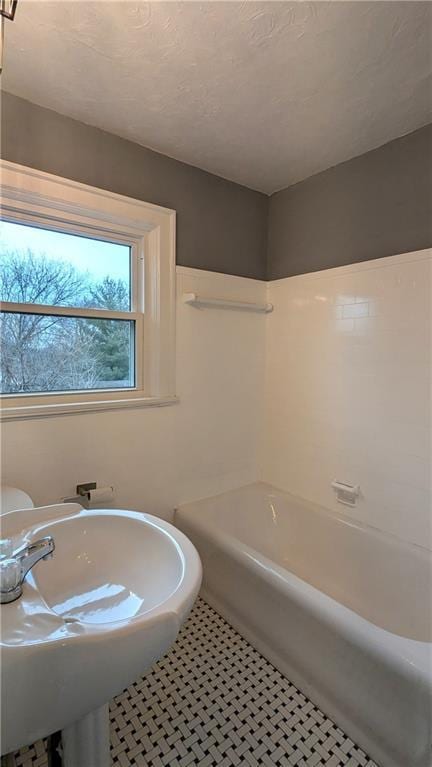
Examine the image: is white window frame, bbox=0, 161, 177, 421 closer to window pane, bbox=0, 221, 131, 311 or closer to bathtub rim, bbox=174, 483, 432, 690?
window pane, bbox=0, 221, 131, 311

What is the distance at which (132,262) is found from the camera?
1880 mm

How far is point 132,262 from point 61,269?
1.20ft

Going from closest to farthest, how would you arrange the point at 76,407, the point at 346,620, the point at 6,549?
the point at 6,549 → the point at 346,620 → the point at 76,407

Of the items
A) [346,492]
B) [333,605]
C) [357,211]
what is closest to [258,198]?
[357,211]

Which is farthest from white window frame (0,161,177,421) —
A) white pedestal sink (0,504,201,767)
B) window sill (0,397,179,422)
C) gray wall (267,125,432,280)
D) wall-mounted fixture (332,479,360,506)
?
wall-mounted fixture (332,479,360,506)

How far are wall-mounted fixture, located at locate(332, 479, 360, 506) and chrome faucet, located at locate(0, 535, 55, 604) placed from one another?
155 cm

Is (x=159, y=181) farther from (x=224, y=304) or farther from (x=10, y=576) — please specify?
(x=10, y=576)

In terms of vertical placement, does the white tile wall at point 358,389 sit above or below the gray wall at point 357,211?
below

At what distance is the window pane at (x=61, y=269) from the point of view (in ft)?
5.02

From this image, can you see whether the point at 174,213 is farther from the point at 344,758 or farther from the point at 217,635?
the point at 344,758

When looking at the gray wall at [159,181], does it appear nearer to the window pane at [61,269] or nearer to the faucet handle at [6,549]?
Answer: the window pane at [61,269]

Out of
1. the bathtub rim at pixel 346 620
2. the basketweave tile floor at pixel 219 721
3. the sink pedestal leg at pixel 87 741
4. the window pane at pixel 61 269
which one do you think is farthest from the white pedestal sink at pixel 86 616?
the window pane at pixel 61 269

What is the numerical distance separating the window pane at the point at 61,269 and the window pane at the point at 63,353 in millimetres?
89

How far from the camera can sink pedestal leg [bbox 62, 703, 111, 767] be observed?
92 centimetres
